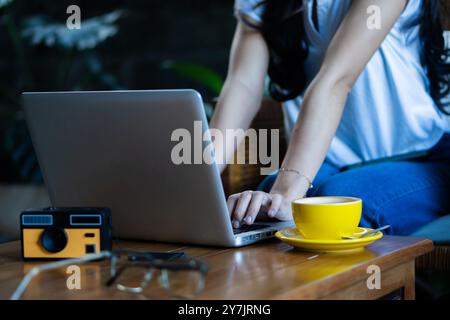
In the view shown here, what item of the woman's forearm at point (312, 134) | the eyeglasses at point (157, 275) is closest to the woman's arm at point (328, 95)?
the woman's forearm at point (312, 134)

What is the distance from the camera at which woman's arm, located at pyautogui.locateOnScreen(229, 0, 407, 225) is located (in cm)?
124

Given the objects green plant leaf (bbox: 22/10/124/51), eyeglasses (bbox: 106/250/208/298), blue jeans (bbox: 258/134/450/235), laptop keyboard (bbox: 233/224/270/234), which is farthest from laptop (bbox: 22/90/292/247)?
green plant leaf (bbox: 22/10/124/51)

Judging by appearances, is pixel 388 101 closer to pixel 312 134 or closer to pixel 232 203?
pixel 312 134

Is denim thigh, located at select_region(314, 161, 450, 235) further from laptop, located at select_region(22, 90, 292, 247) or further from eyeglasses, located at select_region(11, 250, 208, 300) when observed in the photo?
eyeglasses, located at select_region(11, 250, 208, 300)

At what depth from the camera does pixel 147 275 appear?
79cm

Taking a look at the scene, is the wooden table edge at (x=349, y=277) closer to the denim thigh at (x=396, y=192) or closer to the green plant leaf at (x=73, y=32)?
the denim thigh at (x=396, y=192)

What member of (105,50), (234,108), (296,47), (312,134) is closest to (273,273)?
(312,134)

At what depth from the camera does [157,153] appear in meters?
1.00

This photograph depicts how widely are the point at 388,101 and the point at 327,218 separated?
69 cm

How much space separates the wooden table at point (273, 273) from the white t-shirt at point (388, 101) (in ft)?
1.82

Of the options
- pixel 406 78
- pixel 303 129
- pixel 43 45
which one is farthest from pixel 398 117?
pixel 43 45

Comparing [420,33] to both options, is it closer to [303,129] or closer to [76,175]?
[303,129]

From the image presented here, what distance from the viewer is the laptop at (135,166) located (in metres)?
0.97

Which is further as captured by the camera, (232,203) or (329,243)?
(232,203)
